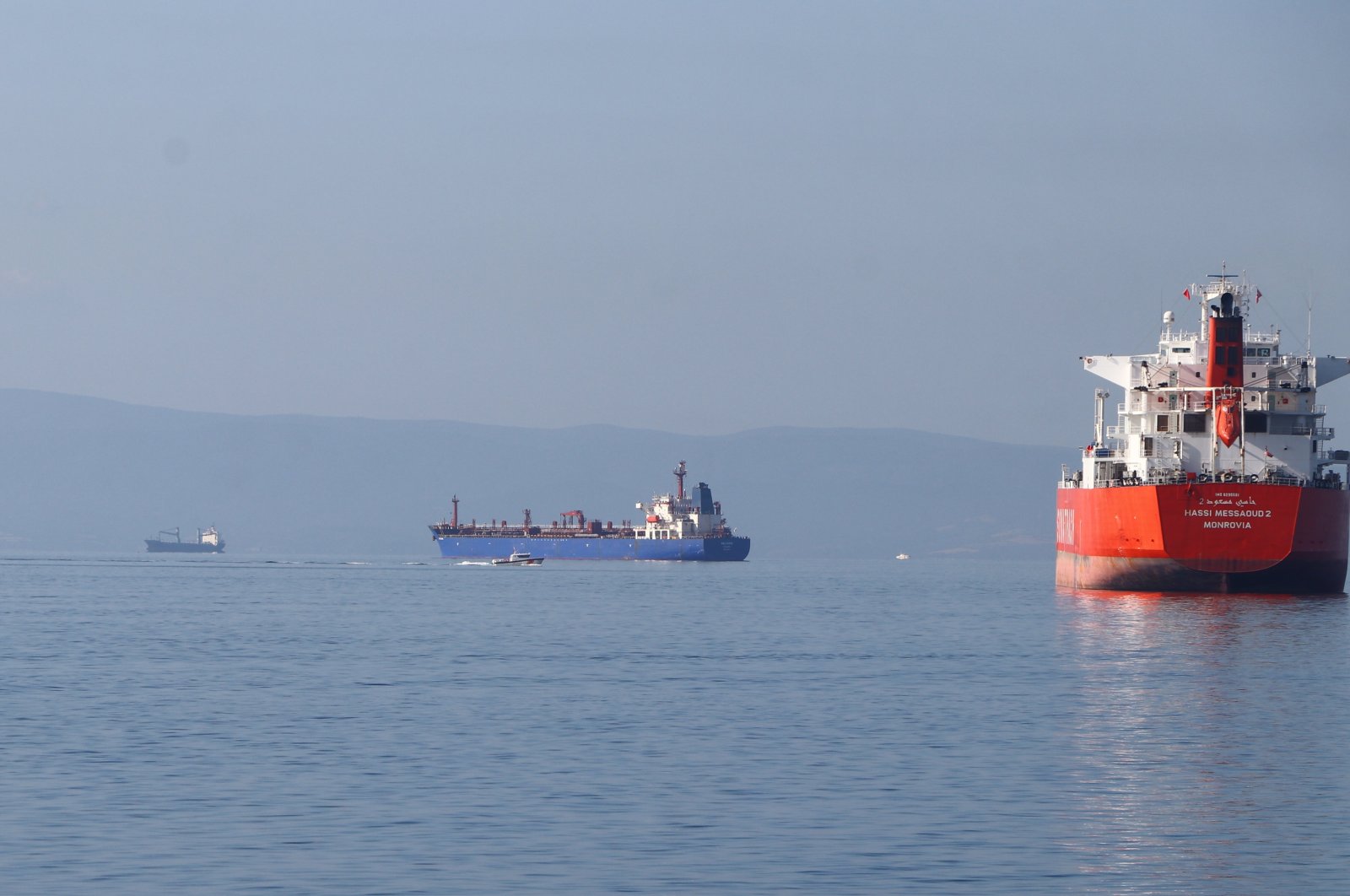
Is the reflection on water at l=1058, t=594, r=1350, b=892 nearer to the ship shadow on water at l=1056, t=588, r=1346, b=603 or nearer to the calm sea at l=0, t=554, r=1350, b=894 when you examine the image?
the calm sea at l=0, t=554, r=1350, b=894

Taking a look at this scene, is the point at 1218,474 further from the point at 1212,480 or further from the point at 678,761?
the point at 678,761

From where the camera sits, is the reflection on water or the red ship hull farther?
the red ship hull

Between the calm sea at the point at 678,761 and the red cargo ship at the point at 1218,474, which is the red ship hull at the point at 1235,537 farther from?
the calm sea at the point at 678,761

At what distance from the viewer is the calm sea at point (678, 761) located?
827 inches

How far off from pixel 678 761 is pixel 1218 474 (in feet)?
157

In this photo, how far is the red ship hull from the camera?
229 feet

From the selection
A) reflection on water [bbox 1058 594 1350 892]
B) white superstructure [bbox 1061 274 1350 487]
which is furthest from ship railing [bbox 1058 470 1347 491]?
reflection on water [bbox 1058 594 1350 892]

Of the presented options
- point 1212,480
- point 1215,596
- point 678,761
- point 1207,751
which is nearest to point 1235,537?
point 1212,480

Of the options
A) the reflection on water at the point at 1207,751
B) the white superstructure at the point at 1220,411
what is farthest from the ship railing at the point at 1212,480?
the reflection on water at the point at 1207,751

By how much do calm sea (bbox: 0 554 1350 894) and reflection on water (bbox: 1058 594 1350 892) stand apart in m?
0.11

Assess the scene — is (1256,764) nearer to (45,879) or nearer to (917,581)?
(45,879)

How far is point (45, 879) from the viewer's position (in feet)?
66.4

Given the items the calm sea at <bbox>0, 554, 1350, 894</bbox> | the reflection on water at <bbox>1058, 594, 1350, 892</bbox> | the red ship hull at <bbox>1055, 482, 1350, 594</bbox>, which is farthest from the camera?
the red ship hull at <bbox>1055, 482, 1350, 594</bbox>

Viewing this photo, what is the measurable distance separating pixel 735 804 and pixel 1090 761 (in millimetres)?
7331
